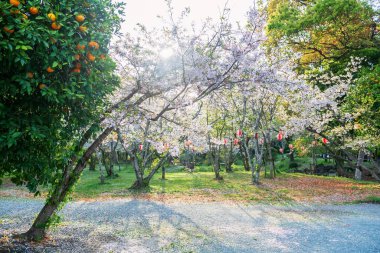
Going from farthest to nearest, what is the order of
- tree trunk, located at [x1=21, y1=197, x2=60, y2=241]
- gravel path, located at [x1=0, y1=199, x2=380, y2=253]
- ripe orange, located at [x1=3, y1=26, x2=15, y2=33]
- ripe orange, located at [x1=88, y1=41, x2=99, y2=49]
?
gravel path, located at [x1=0, y1=199, x2=380, y2=253] → tree trunk, located at [x1=21, y1=197, x2=60, y2=241] → ripe orange, located at [x1=88, y1=41, x2=99, y2=49] → ripe orange, located at [x1=3, y1=26, x2=15, y2=33]

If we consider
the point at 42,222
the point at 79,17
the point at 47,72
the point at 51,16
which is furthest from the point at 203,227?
the point at 51,16

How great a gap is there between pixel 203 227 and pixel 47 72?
23.3ft

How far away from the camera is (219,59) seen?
8.05 m

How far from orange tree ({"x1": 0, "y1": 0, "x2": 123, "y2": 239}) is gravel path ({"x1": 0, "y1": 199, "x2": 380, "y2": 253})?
131 inches

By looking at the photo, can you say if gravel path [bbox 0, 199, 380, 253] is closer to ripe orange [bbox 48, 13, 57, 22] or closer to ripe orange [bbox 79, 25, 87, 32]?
ripe orange [bbox 79, 25, 87, 32]

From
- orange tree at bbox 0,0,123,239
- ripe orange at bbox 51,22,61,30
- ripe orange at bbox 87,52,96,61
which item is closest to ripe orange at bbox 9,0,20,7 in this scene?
orange tree at bbox 0,0,123,239

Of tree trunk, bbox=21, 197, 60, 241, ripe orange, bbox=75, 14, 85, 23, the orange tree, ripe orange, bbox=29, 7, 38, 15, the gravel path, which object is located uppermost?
ripe orange, bbox=75, 14, 85, 23

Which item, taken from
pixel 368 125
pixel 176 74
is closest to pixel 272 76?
pixel 176 74

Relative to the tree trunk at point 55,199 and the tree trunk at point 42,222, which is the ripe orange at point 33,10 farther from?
the tree trunk at point 42,222

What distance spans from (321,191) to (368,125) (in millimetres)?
5378

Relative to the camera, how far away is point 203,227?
10.2 metres

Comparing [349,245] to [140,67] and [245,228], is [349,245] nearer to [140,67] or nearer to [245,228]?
[245,228]

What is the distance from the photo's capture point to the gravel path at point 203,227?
8000 mm

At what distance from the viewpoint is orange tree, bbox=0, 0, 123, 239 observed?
4.41 meters
